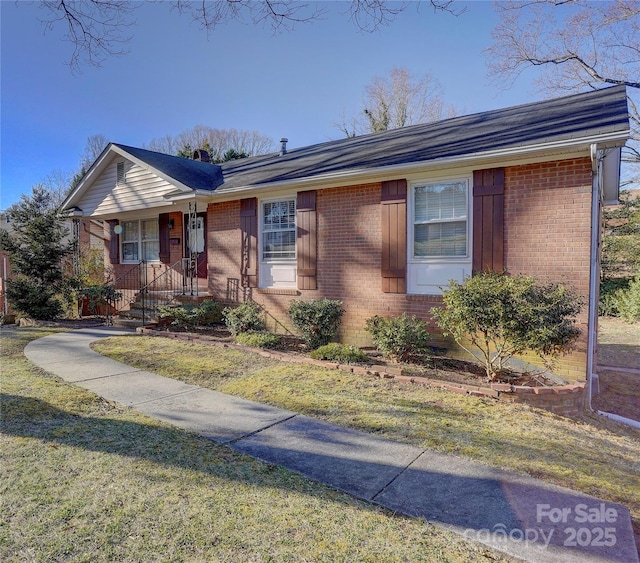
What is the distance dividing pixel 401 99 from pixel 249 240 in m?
21.5

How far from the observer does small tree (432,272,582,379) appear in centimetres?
526

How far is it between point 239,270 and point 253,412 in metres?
6.17

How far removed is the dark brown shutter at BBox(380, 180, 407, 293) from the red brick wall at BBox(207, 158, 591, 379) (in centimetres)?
18

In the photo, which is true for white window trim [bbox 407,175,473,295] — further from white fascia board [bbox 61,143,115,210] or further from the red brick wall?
white fascia board [bbox 61,143,115,210]

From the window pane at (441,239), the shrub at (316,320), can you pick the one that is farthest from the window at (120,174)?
the window pane at (441,239)

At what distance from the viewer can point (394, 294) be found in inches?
313

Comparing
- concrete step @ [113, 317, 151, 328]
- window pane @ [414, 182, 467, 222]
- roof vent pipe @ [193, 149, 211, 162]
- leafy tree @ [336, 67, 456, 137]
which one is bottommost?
concrete step @ [113, 317, 151, 328]

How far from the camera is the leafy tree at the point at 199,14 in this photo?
490 cm

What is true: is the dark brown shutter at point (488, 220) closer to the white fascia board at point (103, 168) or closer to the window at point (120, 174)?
the white fascia board at point (103, 168)

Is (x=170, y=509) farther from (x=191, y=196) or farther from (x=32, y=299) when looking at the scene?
(x=32, y=299)

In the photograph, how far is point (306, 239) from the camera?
9086 mm

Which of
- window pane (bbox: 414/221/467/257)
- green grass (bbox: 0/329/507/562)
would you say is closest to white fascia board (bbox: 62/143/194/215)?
window pane (bbox: 414/221/467/257)

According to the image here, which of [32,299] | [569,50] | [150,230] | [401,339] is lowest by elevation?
[401,339]

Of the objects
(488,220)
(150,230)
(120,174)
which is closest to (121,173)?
(120,174)
